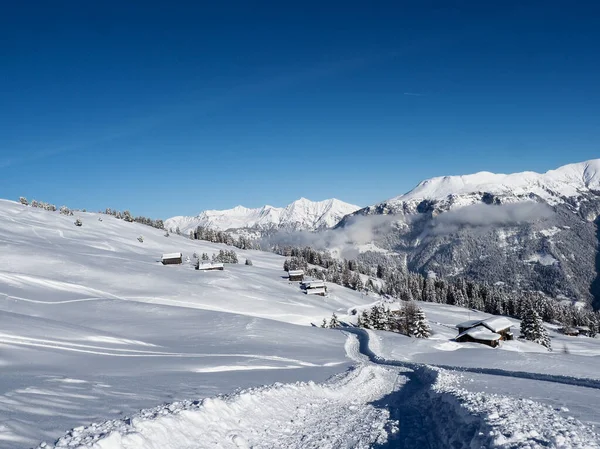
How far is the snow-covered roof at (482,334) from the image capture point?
59812 mm

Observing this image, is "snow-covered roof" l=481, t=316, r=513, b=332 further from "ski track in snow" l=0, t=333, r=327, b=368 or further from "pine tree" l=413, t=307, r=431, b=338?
"ski track in snow" l=0, t=333, r=327, b=368

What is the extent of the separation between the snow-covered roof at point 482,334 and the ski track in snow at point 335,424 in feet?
166

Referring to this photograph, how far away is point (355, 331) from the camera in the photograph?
182 ft

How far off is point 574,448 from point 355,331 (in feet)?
162

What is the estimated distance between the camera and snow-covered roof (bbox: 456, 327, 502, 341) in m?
59.8

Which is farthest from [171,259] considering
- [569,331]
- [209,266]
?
[569,331]

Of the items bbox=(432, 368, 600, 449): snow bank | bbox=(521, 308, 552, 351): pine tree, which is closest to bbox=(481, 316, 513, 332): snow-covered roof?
bbox=(521, 308, 552, 351): pine tree

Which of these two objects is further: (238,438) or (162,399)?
(162,399)

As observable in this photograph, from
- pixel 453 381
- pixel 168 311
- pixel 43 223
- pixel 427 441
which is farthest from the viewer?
pixel 43 223

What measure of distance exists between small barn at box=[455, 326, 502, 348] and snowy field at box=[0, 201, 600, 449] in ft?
61.2

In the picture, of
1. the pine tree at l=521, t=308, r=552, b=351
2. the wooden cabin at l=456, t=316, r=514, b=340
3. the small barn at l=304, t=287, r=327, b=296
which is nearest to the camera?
the wooden cabin at l=456, t=316, r=514, b=340

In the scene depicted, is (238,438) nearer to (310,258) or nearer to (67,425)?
(67,425)

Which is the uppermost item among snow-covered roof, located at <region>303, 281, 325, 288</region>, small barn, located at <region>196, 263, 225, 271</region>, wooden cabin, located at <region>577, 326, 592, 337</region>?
small barn, located at <region>196, 263, 225, 271</region>

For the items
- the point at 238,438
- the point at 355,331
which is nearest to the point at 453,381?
the point at 238,438
